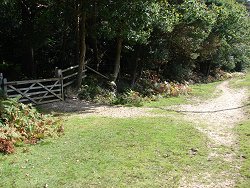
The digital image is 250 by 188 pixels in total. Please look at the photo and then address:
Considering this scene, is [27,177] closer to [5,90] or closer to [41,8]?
[5,90]

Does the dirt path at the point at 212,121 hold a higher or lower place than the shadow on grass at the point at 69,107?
lower

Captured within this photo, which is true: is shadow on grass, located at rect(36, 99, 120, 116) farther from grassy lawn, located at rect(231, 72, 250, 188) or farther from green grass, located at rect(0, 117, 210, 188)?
grassy lawn, located at rect(231, 72, 250, 188)

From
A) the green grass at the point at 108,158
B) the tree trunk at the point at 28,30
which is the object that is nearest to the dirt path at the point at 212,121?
the green grass at the point at 108,158

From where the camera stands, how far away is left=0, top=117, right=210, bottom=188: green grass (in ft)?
27.6

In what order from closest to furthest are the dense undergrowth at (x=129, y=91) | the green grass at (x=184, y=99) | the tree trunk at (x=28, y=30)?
1. the dense undergrowth at (x=129, y=91)
2. the green grass at (x=184, y=99)
3. the tree trunk at (x=28, y=30)

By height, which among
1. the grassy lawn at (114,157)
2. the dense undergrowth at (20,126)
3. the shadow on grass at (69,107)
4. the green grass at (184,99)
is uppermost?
the dense undergrowth at (20,126)

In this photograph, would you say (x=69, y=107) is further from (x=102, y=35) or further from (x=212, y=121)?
(x=212, y=121)

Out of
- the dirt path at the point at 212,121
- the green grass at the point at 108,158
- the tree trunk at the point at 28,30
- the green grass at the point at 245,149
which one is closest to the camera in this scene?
the green grass at the point at 108,158

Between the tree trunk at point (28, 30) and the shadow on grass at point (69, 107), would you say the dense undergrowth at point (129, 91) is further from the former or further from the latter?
the tree trunk at point (28, 30)

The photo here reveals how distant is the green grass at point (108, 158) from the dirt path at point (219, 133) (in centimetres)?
38

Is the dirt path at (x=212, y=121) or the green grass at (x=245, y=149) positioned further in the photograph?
the dirt path at (x=212, y=121)

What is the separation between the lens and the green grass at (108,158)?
27.6 feet

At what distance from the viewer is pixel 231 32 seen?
33.1m

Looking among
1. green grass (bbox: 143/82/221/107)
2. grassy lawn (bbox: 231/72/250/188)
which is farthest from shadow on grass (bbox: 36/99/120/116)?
grassy lawn (bbox: 231/72/250/188)
